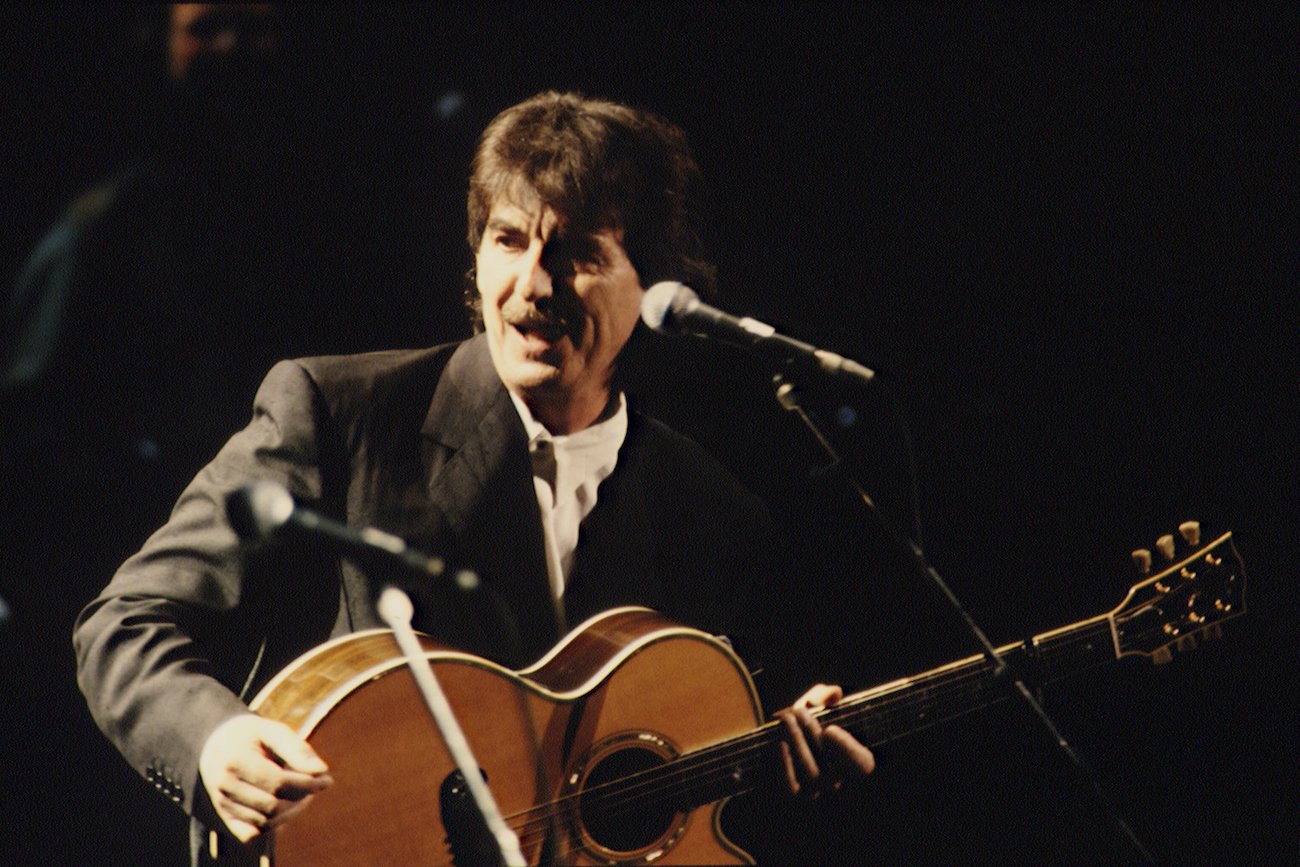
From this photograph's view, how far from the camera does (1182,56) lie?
3311 millimetres

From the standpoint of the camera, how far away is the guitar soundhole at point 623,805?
2193mm

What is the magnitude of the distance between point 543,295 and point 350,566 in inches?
28.1

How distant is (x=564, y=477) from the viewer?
2.62m

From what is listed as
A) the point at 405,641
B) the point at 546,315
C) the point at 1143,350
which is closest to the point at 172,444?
the point at 546,315

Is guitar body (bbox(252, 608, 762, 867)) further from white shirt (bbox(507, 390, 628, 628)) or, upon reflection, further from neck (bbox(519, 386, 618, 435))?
neck (bbox(519, 386, 618, 435))

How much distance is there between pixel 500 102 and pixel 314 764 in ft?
5.44

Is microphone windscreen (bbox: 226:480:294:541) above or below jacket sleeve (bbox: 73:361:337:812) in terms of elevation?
above

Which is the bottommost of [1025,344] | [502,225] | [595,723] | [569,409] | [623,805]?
[623,805]

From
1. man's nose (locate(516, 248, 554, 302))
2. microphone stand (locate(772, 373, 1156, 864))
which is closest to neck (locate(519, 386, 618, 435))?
man's nose (locate(516, 248, 554, 302))

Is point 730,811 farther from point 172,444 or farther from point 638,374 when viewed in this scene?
point 172,444

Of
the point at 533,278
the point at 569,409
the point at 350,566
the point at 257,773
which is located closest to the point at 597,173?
the point at 533,278

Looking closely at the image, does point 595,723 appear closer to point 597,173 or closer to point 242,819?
point 242,819

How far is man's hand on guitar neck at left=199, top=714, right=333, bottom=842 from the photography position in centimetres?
177

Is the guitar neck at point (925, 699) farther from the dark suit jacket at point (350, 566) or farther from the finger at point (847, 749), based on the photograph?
the dark suit jacket at point (350, 566)
